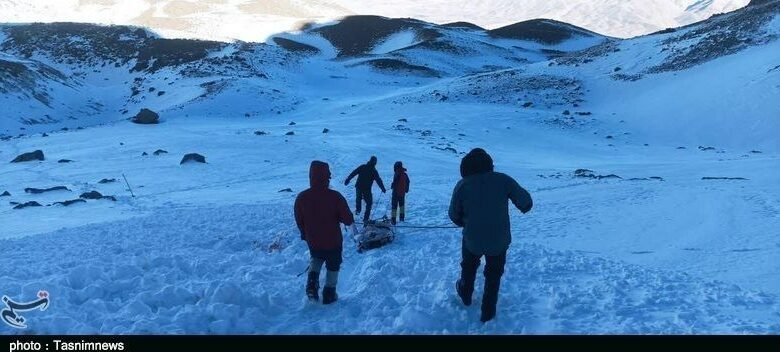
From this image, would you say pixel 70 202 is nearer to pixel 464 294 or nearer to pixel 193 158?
pixel 193 158

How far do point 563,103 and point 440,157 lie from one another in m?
19.8

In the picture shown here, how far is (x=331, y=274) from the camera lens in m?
6.65

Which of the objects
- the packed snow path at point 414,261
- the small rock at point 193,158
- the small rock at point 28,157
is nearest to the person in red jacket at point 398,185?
the packed snow path at point 414,261

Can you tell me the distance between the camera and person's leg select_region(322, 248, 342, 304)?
21.4 ft

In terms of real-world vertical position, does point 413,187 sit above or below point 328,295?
below

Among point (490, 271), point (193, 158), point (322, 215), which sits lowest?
point (193, 158)

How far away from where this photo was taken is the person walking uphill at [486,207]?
5660 millimetres

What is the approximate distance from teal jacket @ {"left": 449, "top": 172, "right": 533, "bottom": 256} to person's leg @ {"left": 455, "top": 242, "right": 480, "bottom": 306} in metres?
0.20

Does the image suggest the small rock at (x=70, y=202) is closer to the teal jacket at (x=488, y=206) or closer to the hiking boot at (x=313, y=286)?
the hiking boot at (x=313, y=286)

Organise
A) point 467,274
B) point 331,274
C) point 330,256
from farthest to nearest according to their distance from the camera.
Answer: point 331,274, point 330,256, point 467,274

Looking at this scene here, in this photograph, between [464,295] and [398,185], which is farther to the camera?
[398,185]

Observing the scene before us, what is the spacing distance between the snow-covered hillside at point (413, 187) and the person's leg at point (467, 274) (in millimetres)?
186

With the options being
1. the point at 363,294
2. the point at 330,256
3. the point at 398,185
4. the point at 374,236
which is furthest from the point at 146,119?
the point at 330,256

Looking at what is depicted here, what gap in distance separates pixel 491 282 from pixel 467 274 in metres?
0.35
